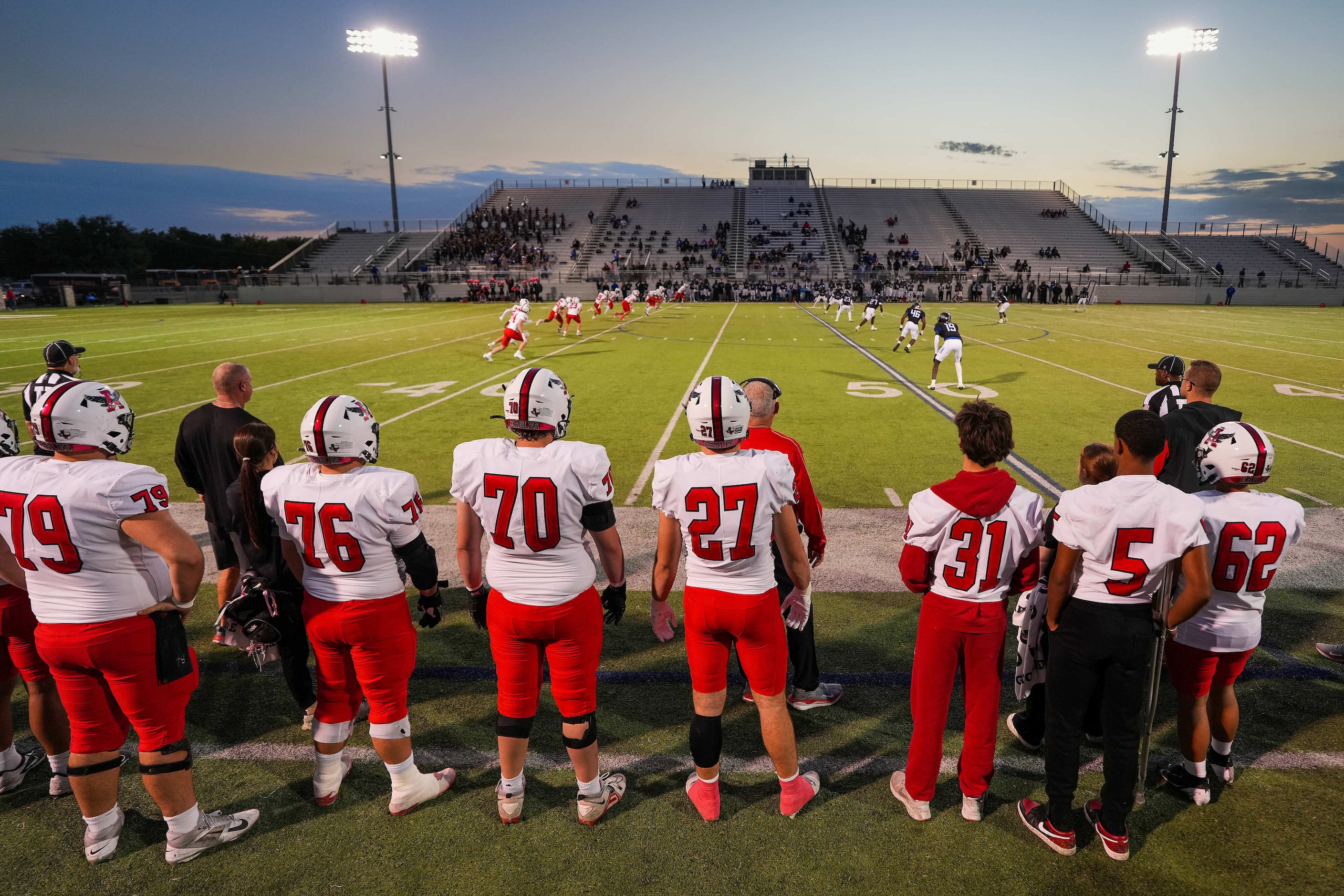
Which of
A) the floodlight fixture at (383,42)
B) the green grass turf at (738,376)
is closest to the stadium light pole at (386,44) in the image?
the floodlight fixture at (383,42)

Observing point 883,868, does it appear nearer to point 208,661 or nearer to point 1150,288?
point 208,661

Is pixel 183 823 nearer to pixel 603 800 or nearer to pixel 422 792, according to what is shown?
pixel 422 792

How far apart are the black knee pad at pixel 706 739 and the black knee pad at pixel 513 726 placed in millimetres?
767

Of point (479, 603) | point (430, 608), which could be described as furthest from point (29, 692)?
point (479, 603)

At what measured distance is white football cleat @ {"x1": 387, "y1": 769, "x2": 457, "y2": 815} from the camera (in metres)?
3.41

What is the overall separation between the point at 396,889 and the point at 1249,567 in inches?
158

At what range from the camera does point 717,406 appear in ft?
9.89

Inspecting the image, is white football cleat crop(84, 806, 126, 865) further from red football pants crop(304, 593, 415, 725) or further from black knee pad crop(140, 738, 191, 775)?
red football pants crop(304, 593, 415, 725)

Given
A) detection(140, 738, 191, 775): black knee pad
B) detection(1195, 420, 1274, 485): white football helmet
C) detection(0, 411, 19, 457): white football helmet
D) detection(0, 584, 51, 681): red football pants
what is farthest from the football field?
detection(0, 411, 19, 457): white football helmet

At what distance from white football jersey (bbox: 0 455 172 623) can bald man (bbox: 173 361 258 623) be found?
176cm

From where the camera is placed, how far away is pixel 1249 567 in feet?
10.7

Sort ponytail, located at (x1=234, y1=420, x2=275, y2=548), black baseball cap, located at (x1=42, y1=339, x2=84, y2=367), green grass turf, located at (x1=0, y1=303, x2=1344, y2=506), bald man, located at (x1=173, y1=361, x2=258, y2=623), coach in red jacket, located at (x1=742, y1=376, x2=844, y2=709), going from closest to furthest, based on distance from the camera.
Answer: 1. ponytail, located at (x1=234, y1=420, x2=275, y2=548)
2. coach in red jacket, located at (x1=742, y1=376, x2=844, y2=709)
3. bald man, located at (x1=173, y1=361, x2=258, y2=623)
4. black baseball cap, located at (x1=42, y1=339, x2=84, y2=367)
5. green grass turf, located at (x1=0, y1=303, x2=1344, y2=506)

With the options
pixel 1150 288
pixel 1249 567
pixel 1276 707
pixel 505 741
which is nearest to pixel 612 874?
pixel 505 741

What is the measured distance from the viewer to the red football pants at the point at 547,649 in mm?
3141
